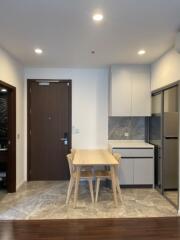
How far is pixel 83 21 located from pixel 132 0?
0.73 metres

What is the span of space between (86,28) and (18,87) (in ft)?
7.74

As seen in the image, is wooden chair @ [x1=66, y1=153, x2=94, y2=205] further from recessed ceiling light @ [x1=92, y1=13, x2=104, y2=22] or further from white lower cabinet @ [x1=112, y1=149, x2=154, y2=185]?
Result: recessed ceiling light @ [x1=92, y1=13, x2=104, y2=22]

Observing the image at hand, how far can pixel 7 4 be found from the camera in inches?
95.7

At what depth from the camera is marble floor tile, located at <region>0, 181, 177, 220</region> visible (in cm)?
352

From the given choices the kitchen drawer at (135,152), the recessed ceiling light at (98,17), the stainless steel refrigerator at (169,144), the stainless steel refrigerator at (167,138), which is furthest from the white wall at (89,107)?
the recessed ceiling light at (98,17)

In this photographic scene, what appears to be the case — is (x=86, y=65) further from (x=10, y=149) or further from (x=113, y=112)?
(x=10, y=149)

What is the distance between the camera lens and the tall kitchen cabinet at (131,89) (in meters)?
4.99

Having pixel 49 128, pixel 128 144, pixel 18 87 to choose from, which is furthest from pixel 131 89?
pixel 18 87

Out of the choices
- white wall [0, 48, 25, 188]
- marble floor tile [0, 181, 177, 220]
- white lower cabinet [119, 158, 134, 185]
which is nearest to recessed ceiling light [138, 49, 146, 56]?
white lower cabinet [119, 158, 134, 185]

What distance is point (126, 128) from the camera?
212 inches

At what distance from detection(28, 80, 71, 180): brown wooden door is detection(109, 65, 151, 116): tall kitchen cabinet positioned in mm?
1131

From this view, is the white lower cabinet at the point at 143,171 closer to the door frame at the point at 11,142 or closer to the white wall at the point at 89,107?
the white wall at the point at 89,107

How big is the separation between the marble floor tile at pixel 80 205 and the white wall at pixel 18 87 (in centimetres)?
50

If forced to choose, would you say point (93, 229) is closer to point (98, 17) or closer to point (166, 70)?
point (98, 17)
